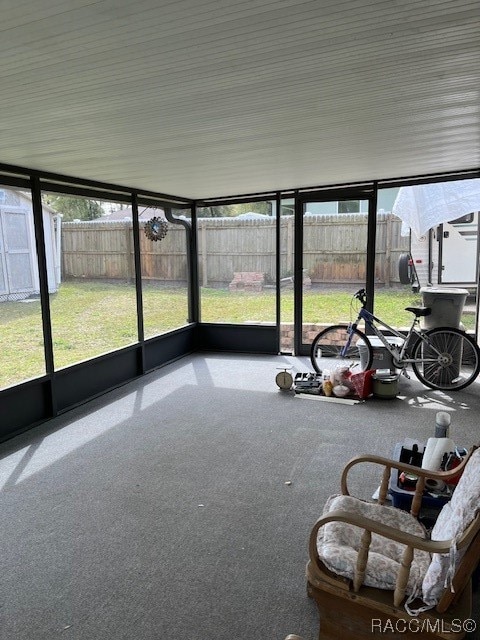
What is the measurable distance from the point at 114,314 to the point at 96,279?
47cm

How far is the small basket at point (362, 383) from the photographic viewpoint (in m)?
4.57

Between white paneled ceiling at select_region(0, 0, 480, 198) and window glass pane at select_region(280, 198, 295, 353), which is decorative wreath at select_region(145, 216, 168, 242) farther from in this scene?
white paneled ceiling at select_region(0, 0, 480, 198)

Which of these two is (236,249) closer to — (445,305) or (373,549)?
(445,305)

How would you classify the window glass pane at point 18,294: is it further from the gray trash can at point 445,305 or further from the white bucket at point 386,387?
the gray trash can at point 445,305

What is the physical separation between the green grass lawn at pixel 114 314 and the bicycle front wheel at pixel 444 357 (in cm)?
83

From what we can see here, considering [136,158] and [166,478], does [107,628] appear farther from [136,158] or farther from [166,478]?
[136,158]

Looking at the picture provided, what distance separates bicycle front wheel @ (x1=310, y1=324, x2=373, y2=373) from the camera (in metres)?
5.09

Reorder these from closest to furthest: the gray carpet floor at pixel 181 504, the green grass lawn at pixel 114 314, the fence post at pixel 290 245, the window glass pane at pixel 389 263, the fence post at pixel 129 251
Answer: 1. the gray carpet floor at pixel 181 504
2. the green grass lawn at pixel 114 314
3. the fence post at pixel 129 251
4. the window glass pane at pixel 389 263
5. the fence post at pixel 290 245

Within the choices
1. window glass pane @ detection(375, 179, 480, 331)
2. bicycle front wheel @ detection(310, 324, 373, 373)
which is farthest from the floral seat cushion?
window glass pane @ detection(375, 179, 480, 331)

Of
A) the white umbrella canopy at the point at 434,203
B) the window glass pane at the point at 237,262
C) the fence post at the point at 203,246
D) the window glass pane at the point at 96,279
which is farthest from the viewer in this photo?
the fence post at the point at 203,246

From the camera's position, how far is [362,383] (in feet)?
15.0

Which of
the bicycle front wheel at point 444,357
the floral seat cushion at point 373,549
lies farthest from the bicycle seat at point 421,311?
the floral seat cushion at point 373,549

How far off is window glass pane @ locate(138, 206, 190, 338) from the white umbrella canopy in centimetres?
291

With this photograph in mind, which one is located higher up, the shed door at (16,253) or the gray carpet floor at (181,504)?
the shed door at (16,253)
